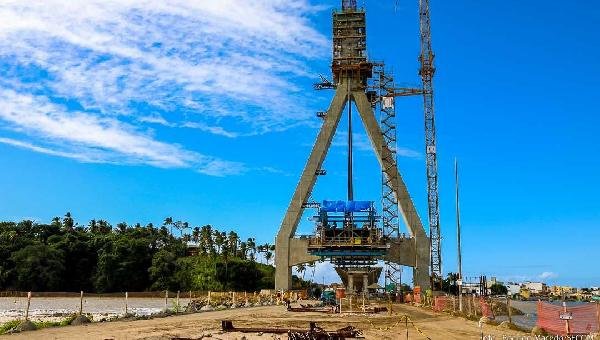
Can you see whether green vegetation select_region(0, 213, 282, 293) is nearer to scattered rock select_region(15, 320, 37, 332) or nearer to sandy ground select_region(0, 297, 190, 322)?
sandy ground select_region(0, 297, 190, 322)

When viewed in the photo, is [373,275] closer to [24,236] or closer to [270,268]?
[270,268]

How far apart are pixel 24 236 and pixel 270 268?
50111 mm

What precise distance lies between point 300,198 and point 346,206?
17.9 feet

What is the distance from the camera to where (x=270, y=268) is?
12769 centimetres

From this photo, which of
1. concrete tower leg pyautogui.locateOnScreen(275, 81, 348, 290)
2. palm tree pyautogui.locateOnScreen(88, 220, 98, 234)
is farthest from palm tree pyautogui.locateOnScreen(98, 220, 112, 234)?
concrete tower leg pyautogui.locateOnScreen(275, 81, 348, 290)

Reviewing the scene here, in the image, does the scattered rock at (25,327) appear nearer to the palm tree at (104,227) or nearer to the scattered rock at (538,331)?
the scattered rock at (538,331)

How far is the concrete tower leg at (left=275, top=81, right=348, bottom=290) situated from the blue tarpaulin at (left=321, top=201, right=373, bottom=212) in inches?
115

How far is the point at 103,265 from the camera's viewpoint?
344 feet

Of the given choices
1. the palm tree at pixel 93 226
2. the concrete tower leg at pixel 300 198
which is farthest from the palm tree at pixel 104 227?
the concrete tower leg at pixel 300 198

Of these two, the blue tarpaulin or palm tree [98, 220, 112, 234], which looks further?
palm tree [98, 220, 112, 234]

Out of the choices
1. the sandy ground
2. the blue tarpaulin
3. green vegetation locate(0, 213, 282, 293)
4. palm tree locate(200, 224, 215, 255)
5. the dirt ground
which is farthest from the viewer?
palm tree locate(200, 224, 215, 255)

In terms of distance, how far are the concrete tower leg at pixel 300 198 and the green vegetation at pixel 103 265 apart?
44333 mm

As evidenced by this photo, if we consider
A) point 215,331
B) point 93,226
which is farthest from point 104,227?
point 215,331

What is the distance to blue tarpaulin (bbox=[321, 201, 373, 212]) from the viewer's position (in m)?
64.6
